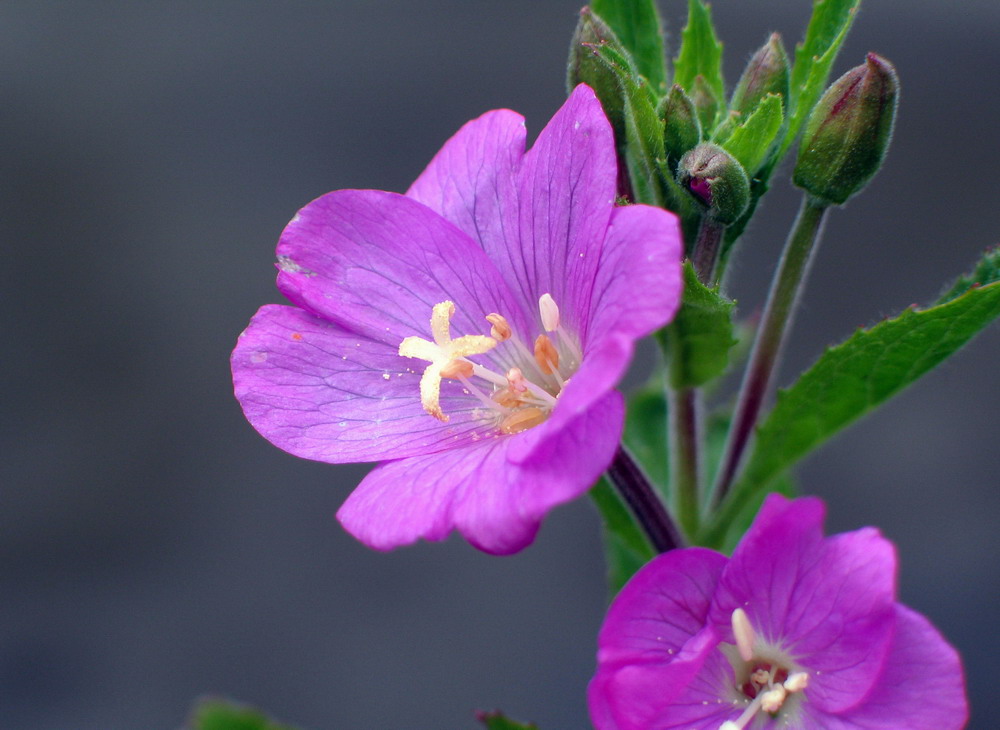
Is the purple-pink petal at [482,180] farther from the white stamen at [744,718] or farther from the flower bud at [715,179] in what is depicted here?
the white stamen at [744,718]

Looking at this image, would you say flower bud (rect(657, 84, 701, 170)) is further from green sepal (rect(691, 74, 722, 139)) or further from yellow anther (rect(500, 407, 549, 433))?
yellow anther (rect(500, 407, 549, 433))

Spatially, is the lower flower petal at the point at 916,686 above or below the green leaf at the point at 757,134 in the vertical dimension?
below

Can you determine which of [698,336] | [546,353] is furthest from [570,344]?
[698,336]

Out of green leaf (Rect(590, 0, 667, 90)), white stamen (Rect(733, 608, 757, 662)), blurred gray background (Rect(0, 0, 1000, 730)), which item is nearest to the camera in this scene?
white stamen (Rect(733, 608, 757, 662))

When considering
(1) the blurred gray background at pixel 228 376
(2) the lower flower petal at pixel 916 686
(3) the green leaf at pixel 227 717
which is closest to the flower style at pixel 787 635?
(2) the lower flower petal at pixel 916 686

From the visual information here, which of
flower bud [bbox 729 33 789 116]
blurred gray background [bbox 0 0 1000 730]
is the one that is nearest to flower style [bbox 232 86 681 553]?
flower bud [bbox 729 33 789 116]

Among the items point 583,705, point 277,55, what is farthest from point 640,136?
point 277,55
